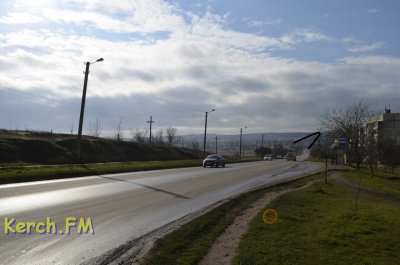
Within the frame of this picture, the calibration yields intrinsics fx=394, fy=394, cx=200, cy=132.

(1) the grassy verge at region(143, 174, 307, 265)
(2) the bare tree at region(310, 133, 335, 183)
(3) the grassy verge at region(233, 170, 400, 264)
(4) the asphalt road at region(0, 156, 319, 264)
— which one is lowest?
(4) the asphalt road at region(0, 156, 319, 264)

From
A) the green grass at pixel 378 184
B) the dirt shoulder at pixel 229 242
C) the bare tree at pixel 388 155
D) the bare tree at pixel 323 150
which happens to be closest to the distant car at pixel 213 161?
the green grass at pixel 378 184

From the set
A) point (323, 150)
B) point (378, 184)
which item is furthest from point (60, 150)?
point (378, 184)

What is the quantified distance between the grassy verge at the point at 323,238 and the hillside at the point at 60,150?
27053 millimetres

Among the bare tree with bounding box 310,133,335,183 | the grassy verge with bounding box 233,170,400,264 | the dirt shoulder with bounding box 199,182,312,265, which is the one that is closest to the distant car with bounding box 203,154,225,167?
the bare tree with bounding box 310,133,335,183

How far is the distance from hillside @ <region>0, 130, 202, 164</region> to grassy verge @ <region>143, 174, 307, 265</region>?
84.1ft

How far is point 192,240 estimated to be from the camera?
7531 mm

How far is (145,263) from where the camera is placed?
5879 millimetres

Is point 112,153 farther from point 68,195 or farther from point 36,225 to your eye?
point 36,225

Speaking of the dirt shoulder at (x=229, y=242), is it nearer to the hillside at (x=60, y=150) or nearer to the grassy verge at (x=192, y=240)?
the grassy verge at (x=192, y=240)

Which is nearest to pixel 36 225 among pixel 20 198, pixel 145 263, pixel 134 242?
pixel 134 242

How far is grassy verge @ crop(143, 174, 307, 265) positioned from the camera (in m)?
6.19

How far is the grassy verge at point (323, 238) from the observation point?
6445 millimetres

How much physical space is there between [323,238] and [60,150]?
35617mm

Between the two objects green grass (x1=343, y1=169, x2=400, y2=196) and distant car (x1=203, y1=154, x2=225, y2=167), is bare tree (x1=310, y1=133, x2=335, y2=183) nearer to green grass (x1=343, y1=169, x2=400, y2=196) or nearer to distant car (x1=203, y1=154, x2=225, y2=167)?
green grass (x1=343, y1=169, x2=400, y2=196)
